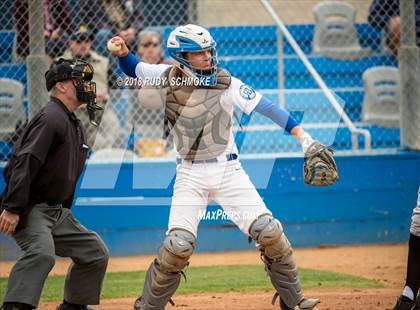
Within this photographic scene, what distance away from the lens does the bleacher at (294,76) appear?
10.7 metres

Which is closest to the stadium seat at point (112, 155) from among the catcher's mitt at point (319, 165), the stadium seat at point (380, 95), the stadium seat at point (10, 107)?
the stadium seat at point (10, 107)

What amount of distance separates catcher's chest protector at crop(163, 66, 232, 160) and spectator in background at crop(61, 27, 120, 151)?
3844 millimetres

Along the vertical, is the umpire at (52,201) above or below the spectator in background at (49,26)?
below

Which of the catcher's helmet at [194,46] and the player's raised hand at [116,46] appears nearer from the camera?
the catcher's helmet at [194,46]

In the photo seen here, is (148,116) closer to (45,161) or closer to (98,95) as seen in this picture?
(98,95)

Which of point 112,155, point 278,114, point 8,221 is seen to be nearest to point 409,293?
point 278,114

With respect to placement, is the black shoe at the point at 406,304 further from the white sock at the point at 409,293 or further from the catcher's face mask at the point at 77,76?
the catcher's face mask at the point at 77,76

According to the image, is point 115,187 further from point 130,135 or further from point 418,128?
point 418,128

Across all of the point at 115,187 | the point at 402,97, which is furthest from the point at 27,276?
the point at 402,97

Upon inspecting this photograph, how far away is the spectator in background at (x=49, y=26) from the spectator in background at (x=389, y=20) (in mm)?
4142

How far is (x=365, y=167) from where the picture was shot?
1026 cm

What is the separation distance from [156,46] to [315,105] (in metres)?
2.32

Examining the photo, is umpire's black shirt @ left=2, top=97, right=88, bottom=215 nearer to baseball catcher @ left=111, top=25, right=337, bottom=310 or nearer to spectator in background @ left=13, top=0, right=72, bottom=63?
baseball catcher @ left=111, top=25, right=337, bottom=310

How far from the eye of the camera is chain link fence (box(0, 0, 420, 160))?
963 centimetres
